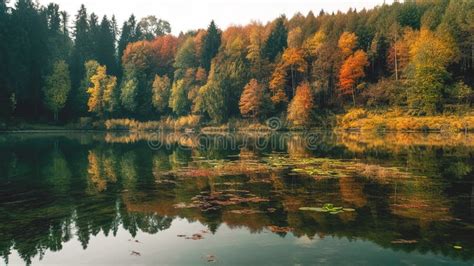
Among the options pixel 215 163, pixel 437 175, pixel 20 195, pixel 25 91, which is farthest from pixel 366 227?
pixel 25 91

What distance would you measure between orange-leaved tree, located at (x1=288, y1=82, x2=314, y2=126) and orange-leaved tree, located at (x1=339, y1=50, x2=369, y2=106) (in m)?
6.83

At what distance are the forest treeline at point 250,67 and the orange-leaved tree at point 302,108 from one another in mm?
237

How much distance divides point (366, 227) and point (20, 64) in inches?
3129

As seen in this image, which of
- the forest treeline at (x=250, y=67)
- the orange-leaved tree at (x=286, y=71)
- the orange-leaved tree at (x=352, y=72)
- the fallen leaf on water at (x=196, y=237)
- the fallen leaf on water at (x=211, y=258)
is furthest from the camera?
the orange-leaved tree at (x=286, y=71)

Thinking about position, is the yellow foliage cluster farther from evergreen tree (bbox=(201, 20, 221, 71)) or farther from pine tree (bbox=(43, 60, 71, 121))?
evergreen tree (bbox=(201, 20, 221, 71))

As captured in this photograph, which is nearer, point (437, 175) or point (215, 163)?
point (437, 175)

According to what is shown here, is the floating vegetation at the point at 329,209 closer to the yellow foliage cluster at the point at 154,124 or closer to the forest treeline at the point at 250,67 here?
the forest treeline at the point at 250,67

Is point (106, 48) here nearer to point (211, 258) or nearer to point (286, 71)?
point (286, 71)

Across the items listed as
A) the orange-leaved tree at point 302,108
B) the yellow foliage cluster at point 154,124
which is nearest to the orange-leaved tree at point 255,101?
the orange-leaved tree at point 302,108

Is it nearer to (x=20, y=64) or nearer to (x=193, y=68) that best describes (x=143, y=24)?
(x=193, y=68)

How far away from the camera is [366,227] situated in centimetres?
1023

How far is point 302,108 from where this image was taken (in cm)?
6962

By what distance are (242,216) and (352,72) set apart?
66.3 metres

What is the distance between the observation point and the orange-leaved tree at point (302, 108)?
69812 millimetres
